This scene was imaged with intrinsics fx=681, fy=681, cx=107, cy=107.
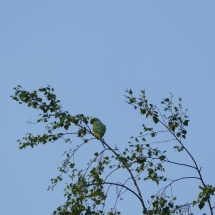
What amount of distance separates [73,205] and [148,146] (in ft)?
3.51

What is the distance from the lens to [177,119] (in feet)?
24.8

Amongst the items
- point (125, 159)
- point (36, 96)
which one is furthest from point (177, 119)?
point (36, 96)

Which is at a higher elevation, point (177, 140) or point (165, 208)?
point (177, 140)

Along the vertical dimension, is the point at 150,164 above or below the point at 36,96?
below

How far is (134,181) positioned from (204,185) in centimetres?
81

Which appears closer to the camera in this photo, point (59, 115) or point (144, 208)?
A: point (144, 208)

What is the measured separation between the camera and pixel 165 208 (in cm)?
738

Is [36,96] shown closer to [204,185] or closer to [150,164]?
[150,164]

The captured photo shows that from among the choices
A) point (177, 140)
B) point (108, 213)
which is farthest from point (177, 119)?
point (108, 213)

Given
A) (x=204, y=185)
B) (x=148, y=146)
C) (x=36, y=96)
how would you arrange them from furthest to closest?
(x=36, y=96) < (x=148, y=146) < (x=204, y=185)

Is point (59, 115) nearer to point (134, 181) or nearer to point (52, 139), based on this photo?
point (52, 139)

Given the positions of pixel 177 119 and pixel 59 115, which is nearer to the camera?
pixel 177 119

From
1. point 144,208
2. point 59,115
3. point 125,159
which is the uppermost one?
point 59,115

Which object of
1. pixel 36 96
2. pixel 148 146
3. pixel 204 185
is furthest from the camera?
pixel 36 96
